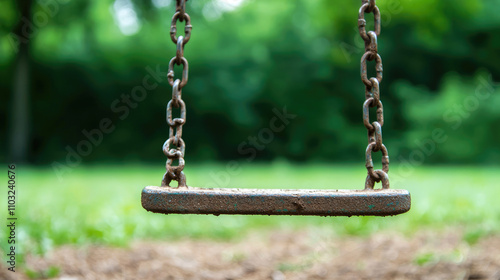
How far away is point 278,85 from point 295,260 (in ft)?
33.9

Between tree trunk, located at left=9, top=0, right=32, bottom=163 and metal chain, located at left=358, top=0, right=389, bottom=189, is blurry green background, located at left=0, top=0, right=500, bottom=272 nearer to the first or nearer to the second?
tree trunk, located at left=9, top=0, right=32, bottom=163

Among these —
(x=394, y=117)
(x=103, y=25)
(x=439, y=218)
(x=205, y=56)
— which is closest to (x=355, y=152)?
(x=394, y=117)

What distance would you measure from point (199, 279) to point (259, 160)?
10380 millimetres

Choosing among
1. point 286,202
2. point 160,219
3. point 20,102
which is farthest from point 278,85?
point 286,202

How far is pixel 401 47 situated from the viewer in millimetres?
13953

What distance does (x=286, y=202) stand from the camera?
1539 millimetres

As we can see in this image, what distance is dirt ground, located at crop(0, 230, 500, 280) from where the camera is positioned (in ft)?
8.96

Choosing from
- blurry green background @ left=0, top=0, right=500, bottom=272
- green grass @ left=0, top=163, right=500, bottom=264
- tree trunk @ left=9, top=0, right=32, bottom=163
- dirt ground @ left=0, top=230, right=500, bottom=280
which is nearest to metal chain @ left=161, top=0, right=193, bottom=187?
dirt ground @ left=0, top=230, right=500, bottom=280

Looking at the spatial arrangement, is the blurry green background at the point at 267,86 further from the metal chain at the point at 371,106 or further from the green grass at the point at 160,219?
the metal chain at the point at 371,106

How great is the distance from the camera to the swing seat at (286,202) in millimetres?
1541

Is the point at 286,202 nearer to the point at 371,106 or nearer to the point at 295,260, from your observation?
the point at 371,106

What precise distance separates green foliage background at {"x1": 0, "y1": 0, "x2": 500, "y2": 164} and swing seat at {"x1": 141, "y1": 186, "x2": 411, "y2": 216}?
11378 mm

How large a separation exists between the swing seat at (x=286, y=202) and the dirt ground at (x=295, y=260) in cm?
128

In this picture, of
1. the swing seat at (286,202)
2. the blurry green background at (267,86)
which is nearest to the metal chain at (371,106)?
the swing seat at (286,202)
